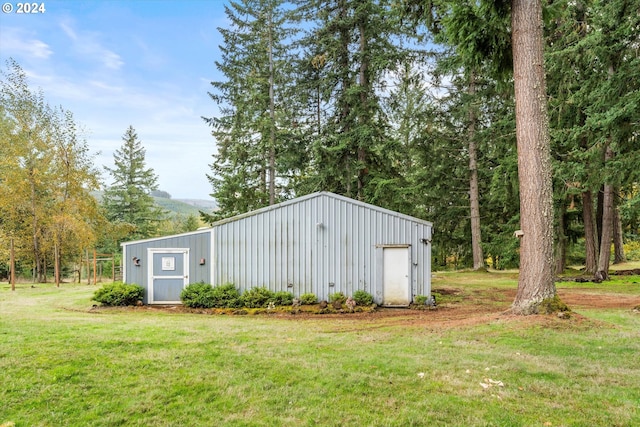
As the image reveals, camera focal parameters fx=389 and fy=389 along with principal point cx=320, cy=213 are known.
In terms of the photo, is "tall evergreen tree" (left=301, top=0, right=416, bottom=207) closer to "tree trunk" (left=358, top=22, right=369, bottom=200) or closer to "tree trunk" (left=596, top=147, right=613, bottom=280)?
"tree trunk" (left=358, top=22, right=369, bottom=200)

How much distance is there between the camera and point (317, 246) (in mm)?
10508

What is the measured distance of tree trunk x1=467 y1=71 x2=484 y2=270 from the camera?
63.6 feet

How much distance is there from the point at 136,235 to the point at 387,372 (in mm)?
32914

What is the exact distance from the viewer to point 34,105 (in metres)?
19.2

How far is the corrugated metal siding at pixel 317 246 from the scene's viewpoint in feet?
34.0

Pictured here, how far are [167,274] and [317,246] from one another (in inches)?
169

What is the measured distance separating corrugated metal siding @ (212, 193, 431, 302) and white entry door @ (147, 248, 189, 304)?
1013 mm

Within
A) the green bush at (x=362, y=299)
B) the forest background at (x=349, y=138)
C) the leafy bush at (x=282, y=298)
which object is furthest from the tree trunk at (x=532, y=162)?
the forest background at (x=349, y=138)

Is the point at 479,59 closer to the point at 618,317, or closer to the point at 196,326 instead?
the point at 618,317

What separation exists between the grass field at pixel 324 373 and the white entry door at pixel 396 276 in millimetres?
2823

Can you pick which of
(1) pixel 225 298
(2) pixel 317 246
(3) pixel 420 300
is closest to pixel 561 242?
(3) pixel 420 300

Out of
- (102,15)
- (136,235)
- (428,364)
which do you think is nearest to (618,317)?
(428,364)

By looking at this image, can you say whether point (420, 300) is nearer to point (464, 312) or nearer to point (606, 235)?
point (464, 312)
